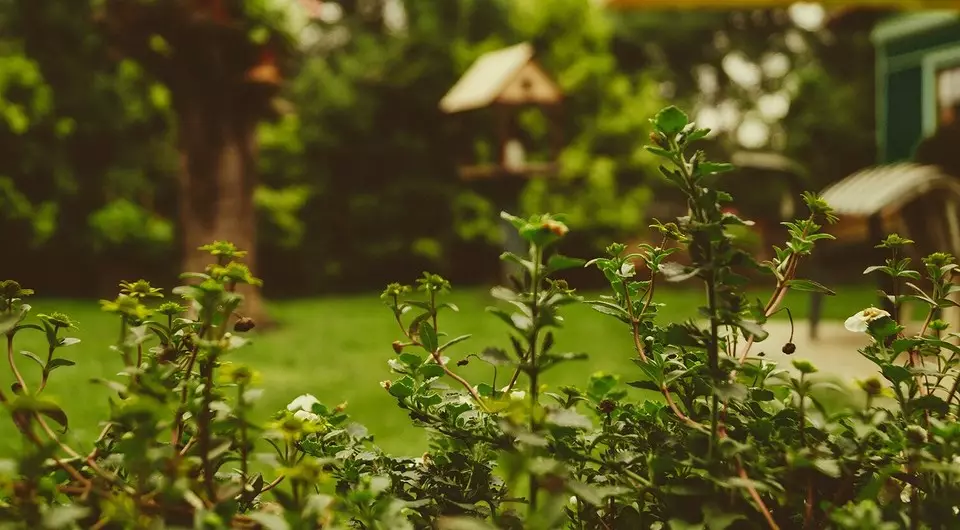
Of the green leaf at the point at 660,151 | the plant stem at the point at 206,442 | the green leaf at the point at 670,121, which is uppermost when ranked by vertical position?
the green leaf at the point at 670,121

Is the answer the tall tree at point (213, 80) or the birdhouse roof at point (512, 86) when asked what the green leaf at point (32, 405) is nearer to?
the tall tree at point (213, 80)

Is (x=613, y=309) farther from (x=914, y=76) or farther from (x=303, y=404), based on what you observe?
(x=914, y=76)

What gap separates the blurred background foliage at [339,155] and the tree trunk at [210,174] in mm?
3245

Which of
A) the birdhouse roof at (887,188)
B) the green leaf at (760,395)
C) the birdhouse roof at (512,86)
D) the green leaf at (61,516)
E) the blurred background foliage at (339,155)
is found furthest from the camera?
the blurred background foliage at (339,155)

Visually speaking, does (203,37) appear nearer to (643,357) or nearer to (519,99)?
(519,99)

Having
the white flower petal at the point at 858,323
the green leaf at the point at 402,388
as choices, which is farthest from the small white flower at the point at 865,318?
the green leaf at the point at 402,388

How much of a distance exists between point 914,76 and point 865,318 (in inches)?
378

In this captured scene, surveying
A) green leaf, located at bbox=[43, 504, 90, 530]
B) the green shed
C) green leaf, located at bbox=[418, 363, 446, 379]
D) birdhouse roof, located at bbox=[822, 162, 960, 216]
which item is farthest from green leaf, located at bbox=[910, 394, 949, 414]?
the green shed

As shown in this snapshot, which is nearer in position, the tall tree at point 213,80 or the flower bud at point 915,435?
the flower bud at point 915,435

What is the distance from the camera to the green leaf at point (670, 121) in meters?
0.99

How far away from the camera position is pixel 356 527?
1.13 metres

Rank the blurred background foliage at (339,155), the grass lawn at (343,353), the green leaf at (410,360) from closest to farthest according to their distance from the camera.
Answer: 1. the green leaf at (410,360)
2. the grass lawn at (343,353)
3. the blurred background foliage at (339,155)

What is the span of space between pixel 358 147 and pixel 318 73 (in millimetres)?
1088

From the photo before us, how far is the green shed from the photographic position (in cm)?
905
